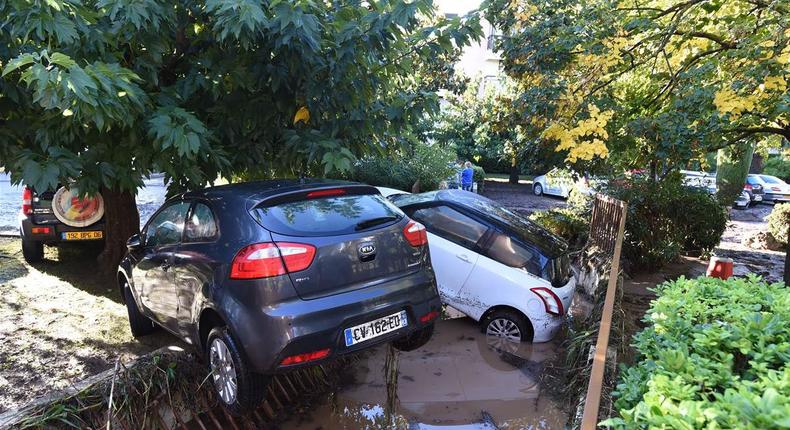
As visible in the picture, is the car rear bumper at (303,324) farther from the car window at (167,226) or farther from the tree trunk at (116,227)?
the tree trunk at (116,227)

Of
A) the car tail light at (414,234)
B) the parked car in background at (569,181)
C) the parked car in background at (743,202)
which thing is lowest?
the parked car in background at (743,202)

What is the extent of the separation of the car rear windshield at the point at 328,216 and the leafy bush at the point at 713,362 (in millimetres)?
1927

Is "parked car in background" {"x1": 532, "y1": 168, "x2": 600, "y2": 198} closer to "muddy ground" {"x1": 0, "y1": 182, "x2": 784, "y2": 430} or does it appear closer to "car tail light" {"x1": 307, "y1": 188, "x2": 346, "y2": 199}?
"muddy ground" {"x1": 0, "y1": 182, "x2": 784, "y2": 430}

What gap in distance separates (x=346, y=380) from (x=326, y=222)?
1828 millimetres

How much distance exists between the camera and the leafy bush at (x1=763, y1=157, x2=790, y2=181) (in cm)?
2591

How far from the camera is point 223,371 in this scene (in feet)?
11.4

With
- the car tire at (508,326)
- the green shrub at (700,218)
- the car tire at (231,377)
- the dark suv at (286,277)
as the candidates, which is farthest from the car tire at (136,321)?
the green shrub at (700,218)

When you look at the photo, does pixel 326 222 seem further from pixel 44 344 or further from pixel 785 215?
pixel 785 215

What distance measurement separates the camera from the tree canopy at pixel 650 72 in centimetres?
545

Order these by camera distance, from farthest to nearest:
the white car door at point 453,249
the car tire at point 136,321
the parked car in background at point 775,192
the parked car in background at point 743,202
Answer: the parked car in background at point 775,192
the parked car in background at point 743,202
the white car door at point 453,249
the car tire at point 136,321

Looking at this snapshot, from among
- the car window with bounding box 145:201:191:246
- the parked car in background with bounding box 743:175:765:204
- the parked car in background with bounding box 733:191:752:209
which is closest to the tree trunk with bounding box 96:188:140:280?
the car window with bounding box 145:201:191:246

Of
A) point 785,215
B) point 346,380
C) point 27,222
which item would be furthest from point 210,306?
point 785,215

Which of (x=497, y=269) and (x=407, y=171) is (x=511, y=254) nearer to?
(x=497, y=269)

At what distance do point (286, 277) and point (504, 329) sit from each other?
2985mm
